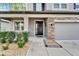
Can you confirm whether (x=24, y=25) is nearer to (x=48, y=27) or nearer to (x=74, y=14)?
(x=48, y=27)

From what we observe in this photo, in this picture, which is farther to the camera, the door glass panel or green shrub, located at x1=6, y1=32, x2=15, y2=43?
the door glass panel

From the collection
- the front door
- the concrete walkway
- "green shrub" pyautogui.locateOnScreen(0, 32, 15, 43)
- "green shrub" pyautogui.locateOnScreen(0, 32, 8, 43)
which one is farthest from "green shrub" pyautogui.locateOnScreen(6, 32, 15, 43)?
the front door

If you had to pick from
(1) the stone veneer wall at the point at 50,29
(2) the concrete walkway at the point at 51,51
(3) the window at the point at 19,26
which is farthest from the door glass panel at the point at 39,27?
(2) the concrete walkway at the point at 51,51

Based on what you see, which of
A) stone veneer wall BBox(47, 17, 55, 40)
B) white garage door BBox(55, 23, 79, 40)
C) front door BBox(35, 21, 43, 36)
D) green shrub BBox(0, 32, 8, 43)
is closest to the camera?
green shrub BBox(0, 32, 8, 43)

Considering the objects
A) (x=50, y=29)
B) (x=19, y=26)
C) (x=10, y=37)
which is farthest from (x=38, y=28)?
(x=10, y=37)

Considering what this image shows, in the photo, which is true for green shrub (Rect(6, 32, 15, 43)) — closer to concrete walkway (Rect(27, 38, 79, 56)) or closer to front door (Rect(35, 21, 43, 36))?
concrete walkway (Rect(27, 38, 79, 56))

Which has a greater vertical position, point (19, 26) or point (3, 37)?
point (19, 26)

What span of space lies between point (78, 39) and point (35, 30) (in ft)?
15.2

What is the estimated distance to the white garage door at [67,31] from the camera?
55.3 feet

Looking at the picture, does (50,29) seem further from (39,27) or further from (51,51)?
(51,51)

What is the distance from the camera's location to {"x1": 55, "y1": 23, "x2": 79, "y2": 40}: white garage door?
664 inches

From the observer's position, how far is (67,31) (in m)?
17.1

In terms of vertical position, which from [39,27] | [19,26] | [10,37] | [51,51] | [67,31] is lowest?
[51,51]

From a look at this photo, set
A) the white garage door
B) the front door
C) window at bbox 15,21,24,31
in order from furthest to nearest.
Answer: the front door, window at bbox 15,21,24,31, the white garage door
